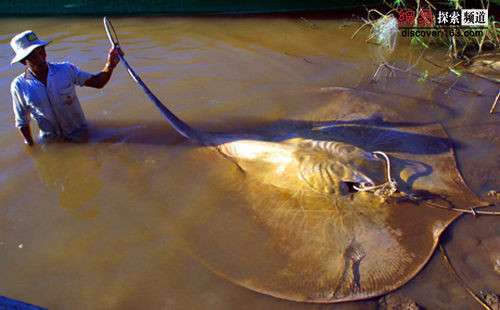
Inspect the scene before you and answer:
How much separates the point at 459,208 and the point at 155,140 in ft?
9.52

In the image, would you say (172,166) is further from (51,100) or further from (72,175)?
(51,100)

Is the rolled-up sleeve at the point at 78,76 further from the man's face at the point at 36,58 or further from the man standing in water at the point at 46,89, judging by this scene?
the man's face at the point at 36,58

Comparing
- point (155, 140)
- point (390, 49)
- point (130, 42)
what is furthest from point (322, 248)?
point (130, 42)

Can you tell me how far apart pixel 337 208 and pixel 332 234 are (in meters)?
0.27

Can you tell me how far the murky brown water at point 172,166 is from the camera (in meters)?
2.87

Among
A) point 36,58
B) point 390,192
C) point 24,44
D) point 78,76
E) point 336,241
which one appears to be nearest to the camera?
point 336,241

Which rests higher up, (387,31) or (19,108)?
(387,31)

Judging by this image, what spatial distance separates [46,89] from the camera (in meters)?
4.00

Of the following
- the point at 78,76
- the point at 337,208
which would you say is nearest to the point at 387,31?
the point at 337,208

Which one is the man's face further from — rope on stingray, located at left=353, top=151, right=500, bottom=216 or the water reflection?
rope on stingray, located at left=353, top=151, right=500, bottom=216

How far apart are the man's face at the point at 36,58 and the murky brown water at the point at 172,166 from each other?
3.00 ft

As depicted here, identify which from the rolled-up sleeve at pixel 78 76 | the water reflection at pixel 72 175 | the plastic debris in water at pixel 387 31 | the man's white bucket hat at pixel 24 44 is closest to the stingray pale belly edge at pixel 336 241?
the water reflection at pixel 72 175

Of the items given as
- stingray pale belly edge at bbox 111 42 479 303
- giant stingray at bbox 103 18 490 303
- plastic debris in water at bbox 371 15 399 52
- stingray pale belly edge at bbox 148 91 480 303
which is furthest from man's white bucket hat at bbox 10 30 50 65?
plastic debris in water at bbox 371 15 399 52

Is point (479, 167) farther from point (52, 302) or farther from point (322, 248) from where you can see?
point (52, 302)
